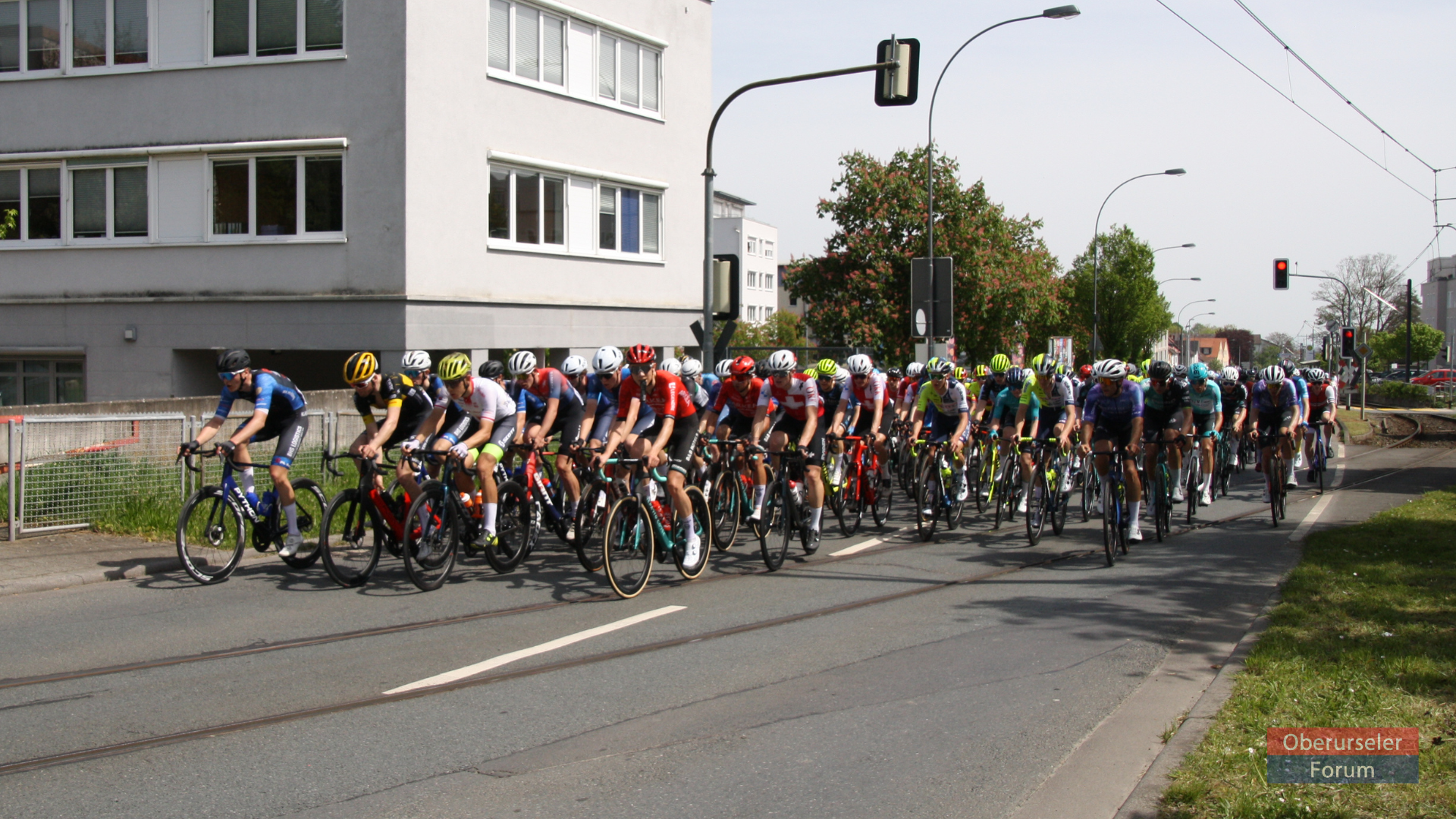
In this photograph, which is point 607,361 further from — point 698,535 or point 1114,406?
point 1114,406

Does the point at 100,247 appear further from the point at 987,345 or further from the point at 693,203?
the point at 987,345

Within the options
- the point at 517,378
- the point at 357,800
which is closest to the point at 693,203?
the point at 517,378

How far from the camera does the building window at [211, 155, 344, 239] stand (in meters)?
20.0

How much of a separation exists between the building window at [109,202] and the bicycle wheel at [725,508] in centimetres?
1476

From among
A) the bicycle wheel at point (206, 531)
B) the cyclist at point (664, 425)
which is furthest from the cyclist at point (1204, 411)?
the bicycle wheel at point (206, 531)

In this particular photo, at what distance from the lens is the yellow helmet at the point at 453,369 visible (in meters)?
9.23

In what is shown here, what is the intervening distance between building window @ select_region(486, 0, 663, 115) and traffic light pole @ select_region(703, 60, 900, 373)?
5.74 meters

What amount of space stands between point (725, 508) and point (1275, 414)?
834cm

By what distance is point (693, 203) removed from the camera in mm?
26547

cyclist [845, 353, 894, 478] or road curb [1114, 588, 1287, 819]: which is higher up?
cyclist [845, 353, 894, 478]

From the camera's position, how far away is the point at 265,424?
9.52 meters

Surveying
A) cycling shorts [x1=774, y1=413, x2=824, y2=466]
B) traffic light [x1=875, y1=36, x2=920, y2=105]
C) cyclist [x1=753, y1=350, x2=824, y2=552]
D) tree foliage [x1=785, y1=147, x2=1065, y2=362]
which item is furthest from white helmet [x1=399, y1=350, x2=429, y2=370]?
tree foliage [x1=785, y1=147, x2=1065, y2=362]

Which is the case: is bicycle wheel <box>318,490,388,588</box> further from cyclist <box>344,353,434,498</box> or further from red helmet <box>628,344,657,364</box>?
red helmet <box>628,344,657,364</box>

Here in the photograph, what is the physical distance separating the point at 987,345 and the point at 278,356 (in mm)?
22035
